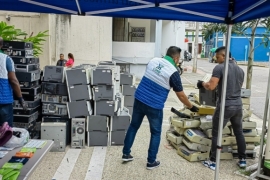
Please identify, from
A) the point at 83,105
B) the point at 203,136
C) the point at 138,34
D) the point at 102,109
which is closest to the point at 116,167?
the point at 102,109

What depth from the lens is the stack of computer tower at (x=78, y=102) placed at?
5.18 metres

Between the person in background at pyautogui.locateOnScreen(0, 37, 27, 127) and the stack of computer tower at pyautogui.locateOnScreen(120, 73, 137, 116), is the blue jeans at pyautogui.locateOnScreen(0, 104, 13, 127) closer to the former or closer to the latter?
the person in background at pyautogui.locateOnScreen(0, 37, 27, 127)

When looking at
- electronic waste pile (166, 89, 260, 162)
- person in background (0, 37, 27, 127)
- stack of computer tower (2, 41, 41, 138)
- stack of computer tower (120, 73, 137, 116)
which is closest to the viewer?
person in background (0, 37, 27, 127)

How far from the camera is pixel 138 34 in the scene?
66.1 ft

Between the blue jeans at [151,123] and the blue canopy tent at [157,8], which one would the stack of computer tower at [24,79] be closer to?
the blue canopy tent at [157,8]

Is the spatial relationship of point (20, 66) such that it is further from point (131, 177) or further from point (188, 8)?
point (188, 8)

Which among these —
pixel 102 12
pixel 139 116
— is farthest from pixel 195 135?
pixel 102 12

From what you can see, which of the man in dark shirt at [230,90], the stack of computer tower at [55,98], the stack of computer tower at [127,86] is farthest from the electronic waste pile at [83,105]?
the man in dark shirt at [230,90]

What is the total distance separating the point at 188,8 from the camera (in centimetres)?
347

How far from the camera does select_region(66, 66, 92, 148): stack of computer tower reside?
5180 millimetres

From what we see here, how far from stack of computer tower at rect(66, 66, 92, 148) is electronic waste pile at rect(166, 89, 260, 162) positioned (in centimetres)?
Answer: 165

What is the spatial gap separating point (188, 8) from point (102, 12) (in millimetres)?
1091

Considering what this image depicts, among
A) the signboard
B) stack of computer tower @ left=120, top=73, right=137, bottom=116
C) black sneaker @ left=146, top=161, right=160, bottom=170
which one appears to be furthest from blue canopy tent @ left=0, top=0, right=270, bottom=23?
the signboard

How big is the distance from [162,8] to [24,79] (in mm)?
2830
